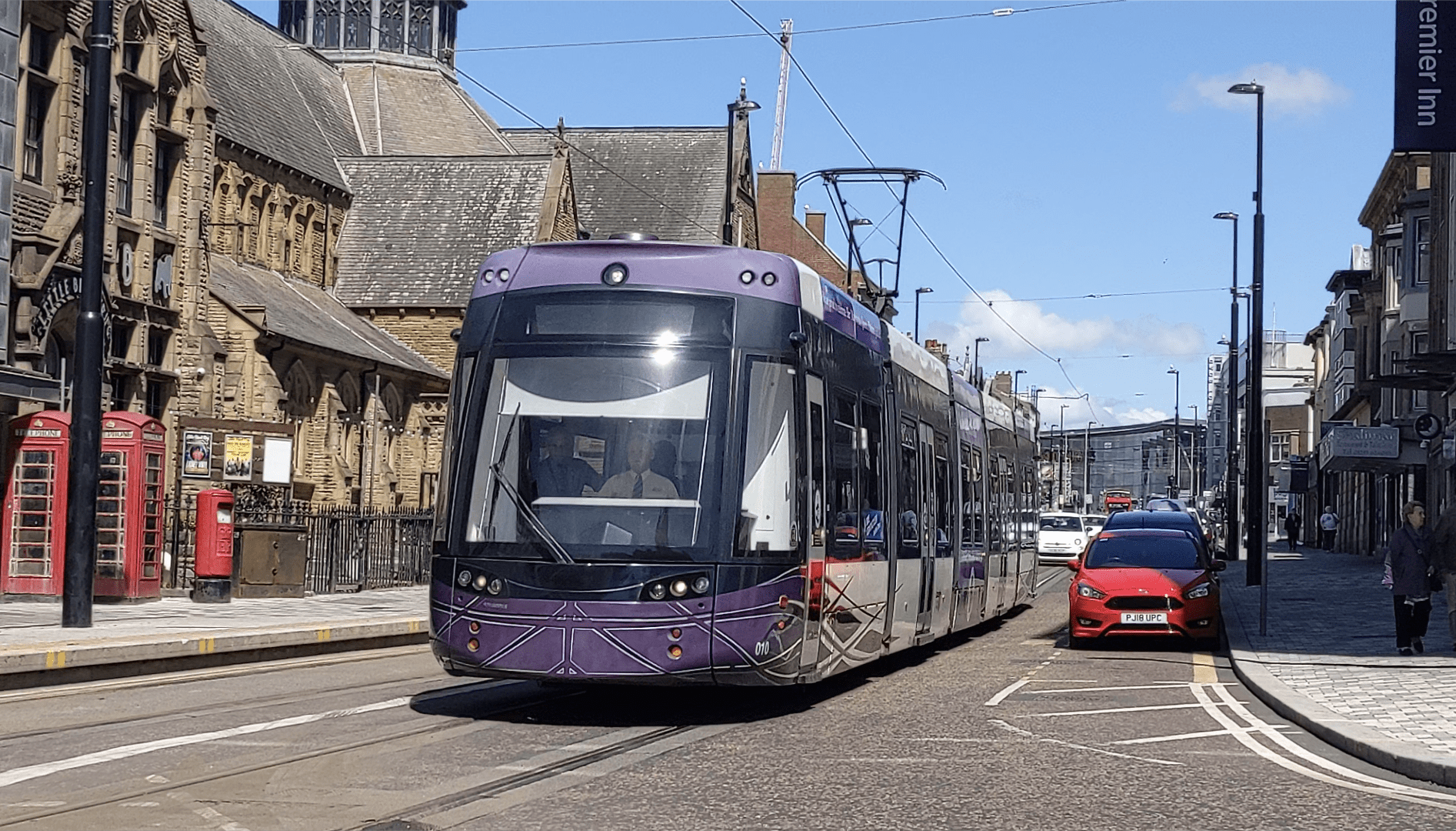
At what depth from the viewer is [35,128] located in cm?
2780

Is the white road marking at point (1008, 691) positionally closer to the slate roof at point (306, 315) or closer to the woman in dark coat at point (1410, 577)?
the woman in dark coat at point (1410, 577)

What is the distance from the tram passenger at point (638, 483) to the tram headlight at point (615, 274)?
128cm

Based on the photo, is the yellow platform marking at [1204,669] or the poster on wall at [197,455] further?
the poster on wall at [197,455]

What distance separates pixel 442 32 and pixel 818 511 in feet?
201

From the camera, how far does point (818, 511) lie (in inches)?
521

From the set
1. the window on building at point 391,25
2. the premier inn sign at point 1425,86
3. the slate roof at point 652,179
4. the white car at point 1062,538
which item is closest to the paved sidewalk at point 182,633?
the premier inn sign at point 1425,86

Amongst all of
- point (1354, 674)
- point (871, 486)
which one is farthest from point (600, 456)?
point (1354, 674)

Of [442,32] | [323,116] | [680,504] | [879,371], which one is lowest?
[680,504]

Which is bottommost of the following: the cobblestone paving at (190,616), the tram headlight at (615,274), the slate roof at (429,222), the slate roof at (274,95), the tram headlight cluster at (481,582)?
the cobblestone paving at (190,616)

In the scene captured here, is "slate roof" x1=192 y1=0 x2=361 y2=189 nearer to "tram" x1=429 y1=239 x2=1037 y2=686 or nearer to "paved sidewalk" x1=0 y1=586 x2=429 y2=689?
"paved sidewalk" x1=0 y1=586 x2=429 y2=689

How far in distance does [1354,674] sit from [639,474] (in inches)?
327

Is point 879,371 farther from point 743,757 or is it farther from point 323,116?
point 323,116

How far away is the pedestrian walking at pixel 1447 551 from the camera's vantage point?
1922cm

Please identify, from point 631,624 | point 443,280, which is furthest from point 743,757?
point 443,280
